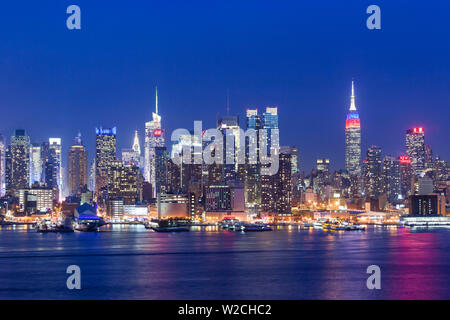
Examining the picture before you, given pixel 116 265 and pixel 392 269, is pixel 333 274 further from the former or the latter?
pixel 116 265

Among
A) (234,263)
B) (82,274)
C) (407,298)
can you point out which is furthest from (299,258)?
(407,298)
